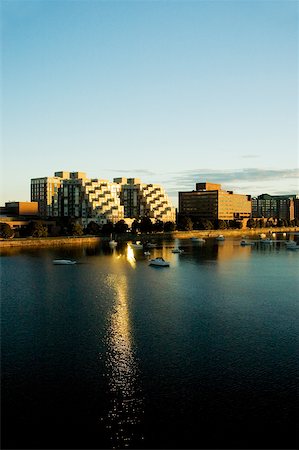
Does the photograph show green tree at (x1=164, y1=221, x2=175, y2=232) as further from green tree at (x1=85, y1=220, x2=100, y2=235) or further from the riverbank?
the riverbank

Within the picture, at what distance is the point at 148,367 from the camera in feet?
102

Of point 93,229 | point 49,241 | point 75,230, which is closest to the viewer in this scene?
point 49,241

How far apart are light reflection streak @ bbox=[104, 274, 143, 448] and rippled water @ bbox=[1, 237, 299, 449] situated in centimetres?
6

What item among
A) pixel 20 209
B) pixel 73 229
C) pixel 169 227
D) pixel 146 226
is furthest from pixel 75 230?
pixel 169 227

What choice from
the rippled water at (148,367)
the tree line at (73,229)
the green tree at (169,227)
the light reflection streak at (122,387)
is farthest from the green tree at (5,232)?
the light reflection streak at (122,387)

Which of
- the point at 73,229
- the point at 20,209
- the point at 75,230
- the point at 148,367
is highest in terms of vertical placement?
the point at 20,209

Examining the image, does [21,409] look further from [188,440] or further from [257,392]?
[257,392]

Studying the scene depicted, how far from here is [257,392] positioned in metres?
27.1

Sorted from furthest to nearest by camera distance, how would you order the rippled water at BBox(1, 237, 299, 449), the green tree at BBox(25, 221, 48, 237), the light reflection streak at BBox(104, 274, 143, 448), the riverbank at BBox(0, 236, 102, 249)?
the green tree at BBox(25, 221, 48, 237), the riverbank at BBox(0, 236, 102, 249), the rippled water at BBox(1, 237, 299, 449), the light reflection streak at BBox(104, 274, 143, 448)

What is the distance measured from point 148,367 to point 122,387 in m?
3.57

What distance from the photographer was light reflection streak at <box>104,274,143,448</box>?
2275 cm

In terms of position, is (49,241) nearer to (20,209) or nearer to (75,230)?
(75,230)

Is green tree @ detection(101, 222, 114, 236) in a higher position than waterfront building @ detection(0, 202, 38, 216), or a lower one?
lower

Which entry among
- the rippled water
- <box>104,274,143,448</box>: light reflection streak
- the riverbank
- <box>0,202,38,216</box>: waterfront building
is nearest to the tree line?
the riverbank
